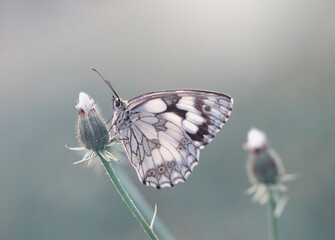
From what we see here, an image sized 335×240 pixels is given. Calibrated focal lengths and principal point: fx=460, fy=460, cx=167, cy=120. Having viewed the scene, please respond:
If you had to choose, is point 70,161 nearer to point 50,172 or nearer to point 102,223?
point 50,172

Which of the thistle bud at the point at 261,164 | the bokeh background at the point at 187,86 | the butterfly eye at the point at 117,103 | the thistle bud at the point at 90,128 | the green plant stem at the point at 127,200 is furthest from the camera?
the bokeh background at the point at 187,86

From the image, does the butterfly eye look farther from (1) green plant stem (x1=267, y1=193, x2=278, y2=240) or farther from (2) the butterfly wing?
(1) green plant stem (x1=267, y1=193, x2=278, y2=240)

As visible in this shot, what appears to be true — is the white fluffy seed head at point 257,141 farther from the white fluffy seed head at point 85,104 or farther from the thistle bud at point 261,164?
the white fluffy seed head at point 85,104

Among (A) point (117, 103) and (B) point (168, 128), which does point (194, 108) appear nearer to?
(B) point (168, 128)

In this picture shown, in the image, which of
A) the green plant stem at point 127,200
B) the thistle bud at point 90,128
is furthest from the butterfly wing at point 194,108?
the green plant stem at point 127,200

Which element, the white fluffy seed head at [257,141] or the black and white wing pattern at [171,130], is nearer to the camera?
the black and white wing pattern at [171,130]

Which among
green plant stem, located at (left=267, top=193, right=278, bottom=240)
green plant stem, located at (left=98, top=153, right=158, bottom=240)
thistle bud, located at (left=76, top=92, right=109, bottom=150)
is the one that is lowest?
green plant stem, located at (left=267, top=193, right=278, bottom=240)

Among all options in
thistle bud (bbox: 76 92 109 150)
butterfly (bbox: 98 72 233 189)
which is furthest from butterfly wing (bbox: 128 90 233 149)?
thistle bud (bbox: 76 92 109 150)
